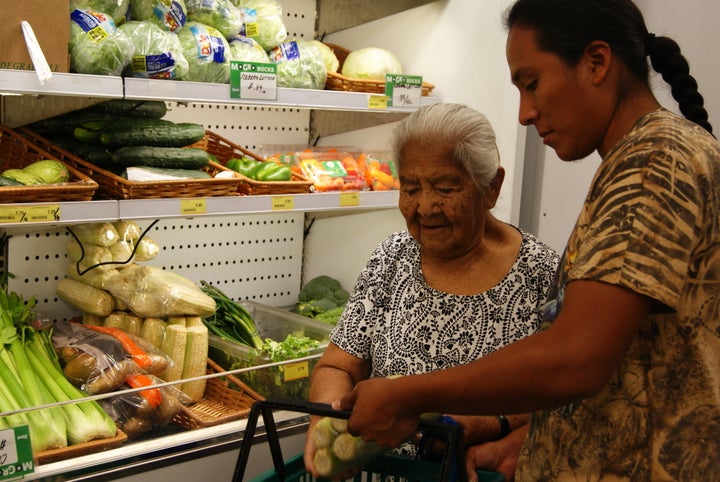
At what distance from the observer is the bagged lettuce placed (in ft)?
9.76

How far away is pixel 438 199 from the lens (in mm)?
1888

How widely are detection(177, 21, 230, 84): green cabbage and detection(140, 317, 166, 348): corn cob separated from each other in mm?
848

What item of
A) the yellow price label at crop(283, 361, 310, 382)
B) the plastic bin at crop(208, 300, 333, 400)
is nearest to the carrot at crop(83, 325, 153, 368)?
the plastic bin at crop(208, 300, 333, 400)

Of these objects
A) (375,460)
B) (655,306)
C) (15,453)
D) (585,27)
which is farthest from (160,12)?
(655,306)

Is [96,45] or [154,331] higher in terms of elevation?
[96,45]

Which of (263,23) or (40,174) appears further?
(263,23)

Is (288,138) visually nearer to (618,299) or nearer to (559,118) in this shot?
(559,118)

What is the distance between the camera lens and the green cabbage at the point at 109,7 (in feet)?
7.88

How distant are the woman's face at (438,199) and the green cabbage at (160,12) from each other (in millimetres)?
1158

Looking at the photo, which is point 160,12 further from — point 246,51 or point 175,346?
point 175,346

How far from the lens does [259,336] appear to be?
309 cm

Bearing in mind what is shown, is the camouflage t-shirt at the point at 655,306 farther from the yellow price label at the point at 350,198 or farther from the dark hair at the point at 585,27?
the yellow price label at the point at 350,198

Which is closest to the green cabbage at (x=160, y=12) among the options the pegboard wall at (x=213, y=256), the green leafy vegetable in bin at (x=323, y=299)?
the pegboard wall at (x=213, y=256)

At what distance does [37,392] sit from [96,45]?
1.02 meters
